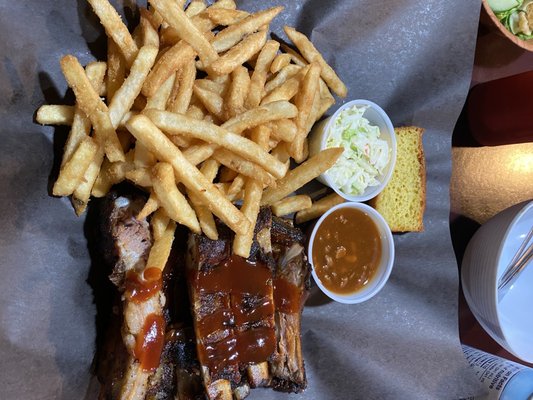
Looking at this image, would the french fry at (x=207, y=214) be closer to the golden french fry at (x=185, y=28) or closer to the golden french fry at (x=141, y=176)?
the golden french fry at (x=141, y=176)

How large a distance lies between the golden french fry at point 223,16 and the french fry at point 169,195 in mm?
848

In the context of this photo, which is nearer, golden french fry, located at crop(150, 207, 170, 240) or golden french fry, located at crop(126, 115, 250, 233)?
golden french fry, located at crop(126, 115, 250, 233)

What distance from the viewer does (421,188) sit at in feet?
10.3

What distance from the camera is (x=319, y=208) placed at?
9.75 ft

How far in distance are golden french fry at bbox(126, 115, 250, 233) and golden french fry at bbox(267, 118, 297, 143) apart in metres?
0.43

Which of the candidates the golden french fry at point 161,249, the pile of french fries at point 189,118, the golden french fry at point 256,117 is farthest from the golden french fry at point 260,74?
the golden french fry at point 161,249

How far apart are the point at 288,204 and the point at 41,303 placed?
1283 millimetres

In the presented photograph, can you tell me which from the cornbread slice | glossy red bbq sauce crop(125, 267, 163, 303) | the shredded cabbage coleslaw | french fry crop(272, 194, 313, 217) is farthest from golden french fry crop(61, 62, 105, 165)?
the cornbread slice

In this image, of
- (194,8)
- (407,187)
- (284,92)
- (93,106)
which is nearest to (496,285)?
(407,187)

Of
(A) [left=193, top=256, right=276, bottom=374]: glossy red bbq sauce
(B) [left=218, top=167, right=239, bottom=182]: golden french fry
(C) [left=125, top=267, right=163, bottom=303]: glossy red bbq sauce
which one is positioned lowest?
(A) [left=193, top=256, right=276, bottom=374]: glossy red bbq sauce

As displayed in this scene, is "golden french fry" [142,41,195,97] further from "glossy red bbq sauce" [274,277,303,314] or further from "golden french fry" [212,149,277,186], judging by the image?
"glossy red bbq sauce" [274,277,303,314]

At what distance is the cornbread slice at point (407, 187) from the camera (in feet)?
10.2

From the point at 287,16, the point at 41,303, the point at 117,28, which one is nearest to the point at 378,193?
the point at 287,16

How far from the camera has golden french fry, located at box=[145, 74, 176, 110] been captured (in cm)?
232
